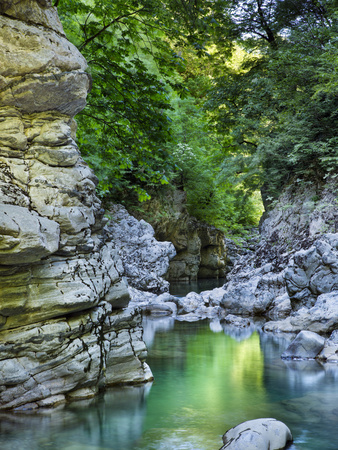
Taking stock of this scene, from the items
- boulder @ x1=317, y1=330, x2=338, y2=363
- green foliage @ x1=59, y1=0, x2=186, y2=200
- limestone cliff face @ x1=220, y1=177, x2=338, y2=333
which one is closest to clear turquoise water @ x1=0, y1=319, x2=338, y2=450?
boulder @ x1=317, y1=330, x2=338, y2=363

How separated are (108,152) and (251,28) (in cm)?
1149

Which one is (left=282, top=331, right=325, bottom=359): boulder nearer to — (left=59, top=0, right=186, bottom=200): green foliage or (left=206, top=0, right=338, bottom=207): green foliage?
(left=59, top=0, right=186, bottom=200): green foliage

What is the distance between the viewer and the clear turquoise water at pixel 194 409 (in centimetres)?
572

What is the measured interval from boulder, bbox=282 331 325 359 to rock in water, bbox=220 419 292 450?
14.7 ft

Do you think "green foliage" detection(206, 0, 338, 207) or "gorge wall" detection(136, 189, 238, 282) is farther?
"gorge wall" detection(136, 189, 238, 282)

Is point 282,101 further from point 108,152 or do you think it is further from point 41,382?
point 41,382

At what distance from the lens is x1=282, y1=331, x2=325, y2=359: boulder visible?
9.88m

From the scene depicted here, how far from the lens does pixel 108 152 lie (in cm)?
1012

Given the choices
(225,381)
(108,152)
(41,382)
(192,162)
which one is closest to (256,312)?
(225,381)

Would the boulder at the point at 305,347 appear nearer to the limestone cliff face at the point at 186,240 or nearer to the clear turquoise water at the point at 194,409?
the clear turquoise water at the point at 194,409

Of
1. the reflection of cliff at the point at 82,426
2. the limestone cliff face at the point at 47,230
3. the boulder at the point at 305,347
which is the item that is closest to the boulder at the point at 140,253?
the boulder at the point at 305,347

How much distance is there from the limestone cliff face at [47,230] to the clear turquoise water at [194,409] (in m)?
0.56

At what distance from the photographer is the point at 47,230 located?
6.23m

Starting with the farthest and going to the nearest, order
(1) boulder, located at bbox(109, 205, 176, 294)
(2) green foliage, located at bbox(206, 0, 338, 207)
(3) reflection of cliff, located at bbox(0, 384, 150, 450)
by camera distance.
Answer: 1. (1) boulder, located at bbox(109, 205, 176, 294)
2. (2) green foliage, located at bbox(206, 0, 338, 207)
3. (3) reflection of cliff, located at bbox(0, 384, 150, 450)
